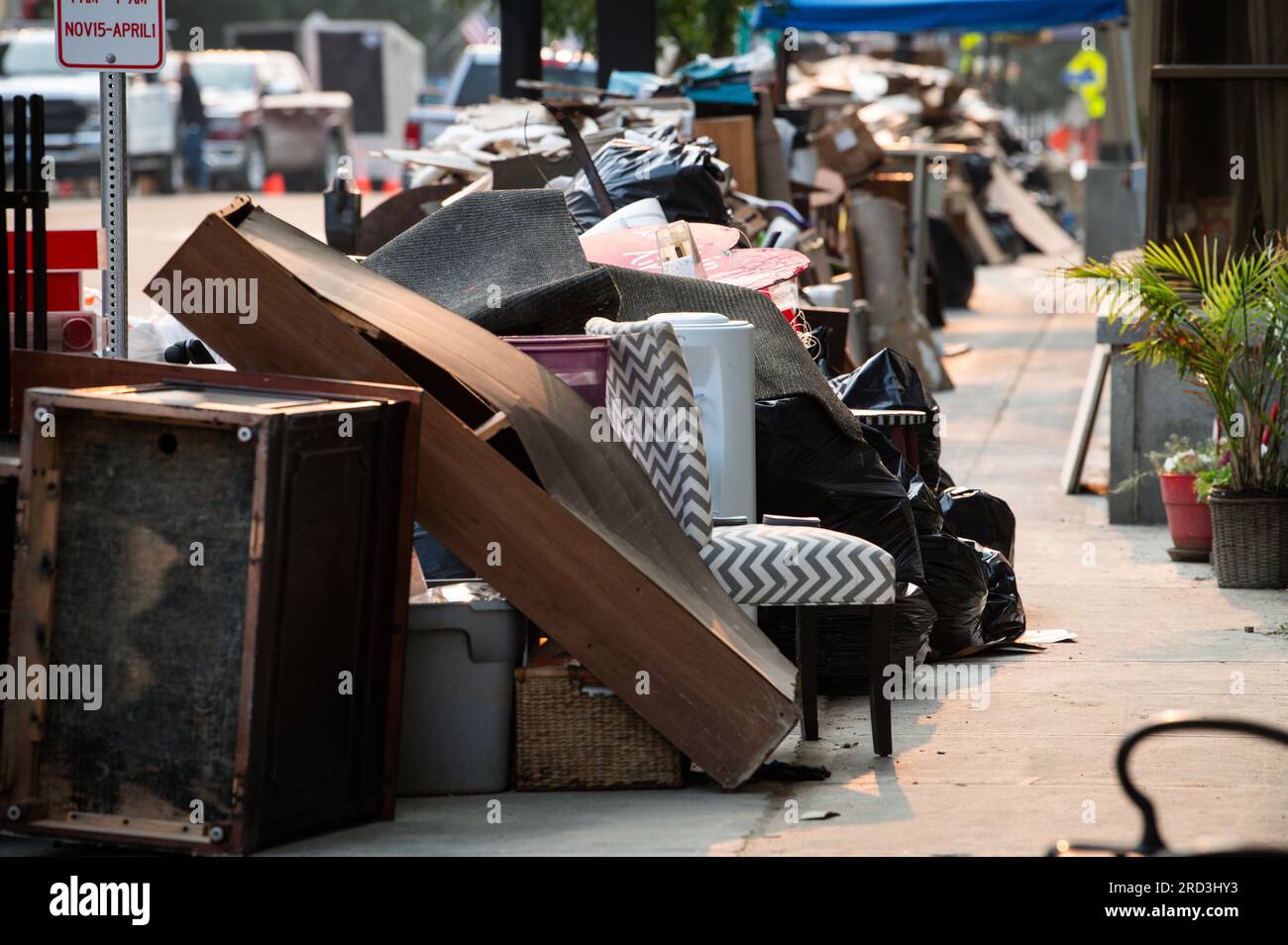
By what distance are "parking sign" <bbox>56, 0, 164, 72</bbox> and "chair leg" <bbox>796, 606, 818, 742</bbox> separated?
260cm

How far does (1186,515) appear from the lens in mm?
7906

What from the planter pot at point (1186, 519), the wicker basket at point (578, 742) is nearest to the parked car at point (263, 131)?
the planter pot at point (1186, 519)

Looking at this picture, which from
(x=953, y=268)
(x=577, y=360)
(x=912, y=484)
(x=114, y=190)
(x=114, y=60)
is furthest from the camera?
(x=953, y=268)

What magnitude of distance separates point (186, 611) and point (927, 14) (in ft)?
49.3

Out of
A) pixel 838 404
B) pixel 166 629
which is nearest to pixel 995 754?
pixel 838 404

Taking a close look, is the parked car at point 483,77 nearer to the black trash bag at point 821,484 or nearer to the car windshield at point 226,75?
the car windshield at point 226,75

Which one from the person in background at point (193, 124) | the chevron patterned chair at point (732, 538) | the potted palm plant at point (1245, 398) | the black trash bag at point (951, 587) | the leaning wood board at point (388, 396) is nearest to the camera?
the leaning wood board at point (388, 396)

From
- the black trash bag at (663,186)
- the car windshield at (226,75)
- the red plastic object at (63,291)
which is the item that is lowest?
the red plastic object at (63,291)

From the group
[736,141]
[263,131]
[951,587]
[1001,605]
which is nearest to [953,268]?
[736,141]

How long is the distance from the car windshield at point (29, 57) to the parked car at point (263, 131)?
299cm

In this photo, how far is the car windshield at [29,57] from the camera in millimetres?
26734

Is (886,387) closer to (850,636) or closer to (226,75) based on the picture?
(850,636)

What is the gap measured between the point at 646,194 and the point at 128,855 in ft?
16.9
